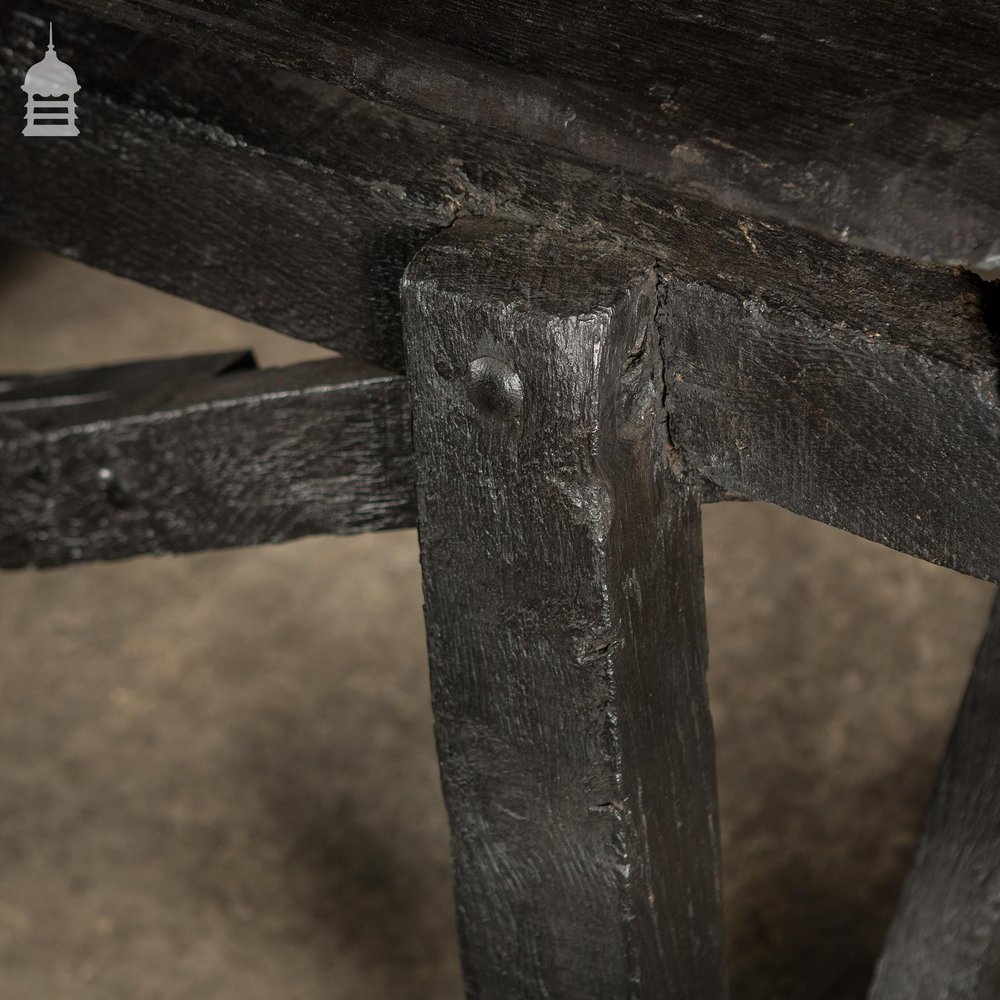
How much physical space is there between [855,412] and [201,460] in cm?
61

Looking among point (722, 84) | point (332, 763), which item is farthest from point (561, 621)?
point (332, 763)

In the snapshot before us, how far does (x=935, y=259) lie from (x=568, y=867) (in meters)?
0.46

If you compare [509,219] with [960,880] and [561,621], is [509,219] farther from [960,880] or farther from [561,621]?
[960,880]

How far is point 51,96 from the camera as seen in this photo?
1.02 m

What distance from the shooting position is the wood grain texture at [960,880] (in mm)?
1222

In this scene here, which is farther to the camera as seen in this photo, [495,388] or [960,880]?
[960,880]

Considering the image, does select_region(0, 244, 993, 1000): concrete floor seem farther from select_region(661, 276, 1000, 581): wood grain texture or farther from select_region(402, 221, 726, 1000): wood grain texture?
select_region(661, 276, 1000, 581): wood grain texture

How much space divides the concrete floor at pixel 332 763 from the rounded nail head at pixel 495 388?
124 centimetres

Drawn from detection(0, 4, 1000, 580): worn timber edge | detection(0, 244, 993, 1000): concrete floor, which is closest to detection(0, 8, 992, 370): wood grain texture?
detection(0, 4, 1000, 580): worn timber edge

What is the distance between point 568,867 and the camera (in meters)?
0.93

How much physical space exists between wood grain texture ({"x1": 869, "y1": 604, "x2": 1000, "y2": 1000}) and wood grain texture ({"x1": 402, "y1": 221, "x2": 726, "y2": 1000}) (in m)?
0.30

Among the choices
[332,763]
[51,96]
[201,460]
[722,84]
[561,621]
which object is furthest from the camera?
[332,763]

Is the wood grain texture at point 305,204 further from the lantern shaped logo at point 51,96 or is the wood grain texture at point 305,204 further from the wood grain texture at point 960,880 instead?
the wood grain texture at point 960,880

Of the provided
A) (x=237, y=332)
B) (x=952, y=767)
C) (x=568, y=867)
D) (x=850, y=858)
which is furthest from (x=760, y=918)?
(x=237, y=332)
